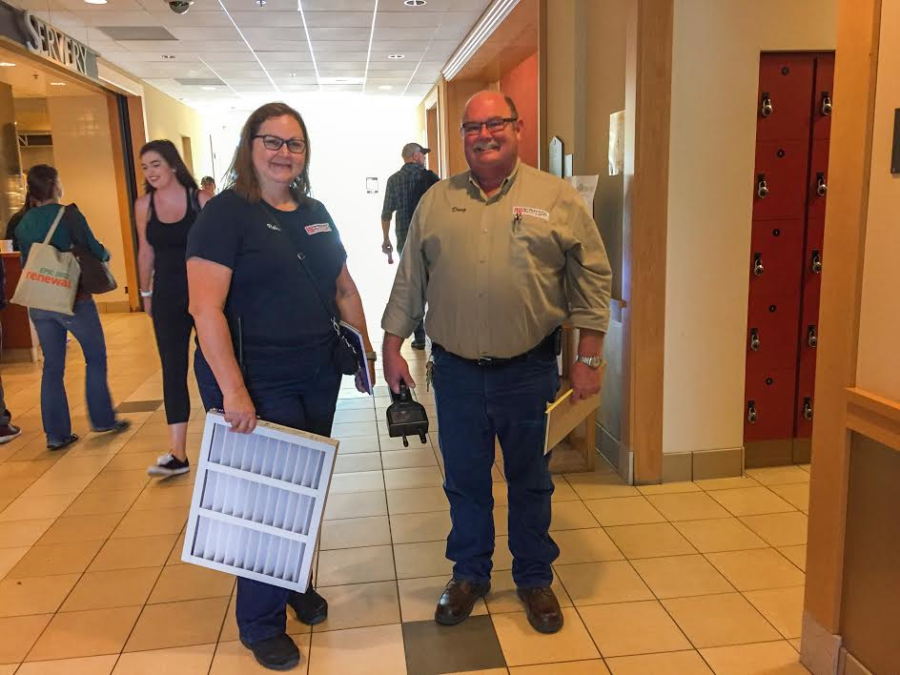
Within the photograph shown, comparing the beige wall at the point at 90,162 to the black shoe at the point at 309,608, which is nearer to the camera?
the black shoe at the point at 309,608

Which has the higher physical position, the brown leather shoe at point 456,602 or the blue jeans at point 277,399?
the blue jeans at point 277,399

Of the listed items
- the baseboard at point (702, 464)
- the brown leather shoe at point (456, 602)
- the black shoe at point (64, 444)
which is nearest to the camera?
the brown leather shoe at point (456, 602)

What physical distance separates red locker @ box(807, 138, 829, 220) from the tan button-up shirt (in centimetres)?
180

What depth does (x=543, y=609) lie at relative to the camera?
2.24 meters

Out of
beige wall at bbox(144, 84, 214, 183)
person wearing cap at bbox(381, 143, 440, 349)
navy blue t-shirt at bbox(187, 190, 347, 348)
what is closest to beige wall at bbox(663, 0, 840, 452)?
navy blue t-shirt at bbox(187, 190, 347, 348)

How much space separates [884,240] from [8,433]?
4.48 metres

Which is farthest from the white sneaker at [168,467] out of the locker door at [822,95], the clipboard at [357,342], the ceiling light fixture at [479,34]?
the ceiling light fixture at [479,34]

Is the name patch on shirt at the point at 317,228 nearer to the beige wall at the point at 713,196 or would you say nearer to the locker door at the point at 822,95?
the beige wall at the point at 713,196

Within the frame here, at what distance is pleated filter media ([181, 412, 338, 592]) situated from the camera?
1.98m

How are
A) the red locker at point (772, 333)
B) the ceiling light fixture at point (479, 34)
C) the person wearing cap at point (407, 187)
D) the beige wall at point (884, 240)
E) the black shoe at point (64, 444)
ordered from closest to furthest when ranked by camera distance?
the beige wall at point (884, 240)
the red locker at point (772, 333)
the black shoe at point (64, 444)
the ceiling light fixture at point (479, 34)
the person wearing cap at point (407, 187)

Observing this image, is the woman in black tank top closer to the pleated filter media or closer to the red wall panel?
the pleated filter media

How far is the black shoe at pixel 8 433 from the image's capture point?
4.16 meters

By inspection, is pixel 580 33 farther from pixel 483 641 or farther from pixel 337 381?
pixel 483 641

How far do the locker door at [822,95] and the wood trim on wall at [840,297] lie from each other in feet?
5.41
